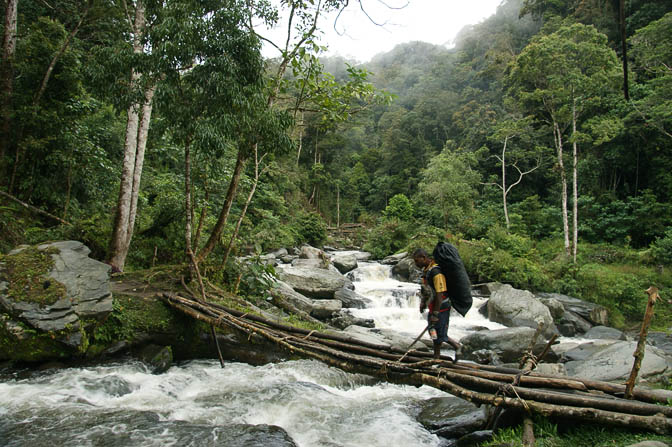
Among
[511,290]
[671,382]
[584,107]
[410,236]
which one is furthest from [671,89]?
[671,382]

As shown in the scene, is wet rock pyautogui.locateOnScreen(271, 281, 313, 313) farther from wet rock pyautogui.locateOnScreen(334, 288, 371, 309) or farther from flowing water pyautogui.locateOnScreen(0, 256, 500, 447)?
flowing water pyautogui.locateOnScreen(0, 256, 500, 447)

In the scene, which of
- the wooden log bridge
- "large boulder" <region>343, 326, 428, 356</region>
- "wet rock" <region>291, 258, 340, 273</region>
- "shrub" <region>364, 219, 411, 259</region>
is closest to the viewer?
the wooden log bridge

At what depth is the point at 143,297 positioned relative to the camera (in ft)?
22.0

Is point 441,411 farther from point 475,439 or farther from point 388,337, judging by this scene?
point 388,337

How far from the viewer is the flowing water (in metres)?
4.09

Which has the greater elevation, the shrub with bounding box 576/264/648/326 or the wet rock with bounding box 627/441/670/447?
the wet rock with bounding box 627/441/670/447

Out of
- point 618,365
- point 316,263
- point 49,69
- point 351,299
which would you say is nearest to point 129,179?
point 49,69

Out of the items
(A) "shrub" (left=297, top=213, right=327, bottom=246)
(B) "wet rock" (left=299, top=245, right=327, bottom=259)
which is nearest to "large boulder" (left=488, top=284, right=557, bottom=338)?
(B) "wet rock" (left=299, top=245, right=327, bottom=259)

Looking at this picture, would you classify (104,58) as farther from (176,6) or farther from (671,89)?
(671,89)

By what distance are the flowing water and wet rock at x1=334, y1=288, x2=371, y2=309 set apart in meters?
6.41

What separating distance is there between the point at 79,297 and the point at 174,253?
149 inches

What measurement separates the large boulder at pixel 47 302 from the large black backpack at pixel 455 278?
5.11 m

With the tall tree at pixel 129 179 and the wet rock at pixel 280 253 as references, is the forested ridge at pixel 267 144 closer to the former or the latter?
the tall tree at pixel 129 179

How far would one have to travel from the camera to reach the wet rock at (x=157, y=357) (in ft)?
19.5
